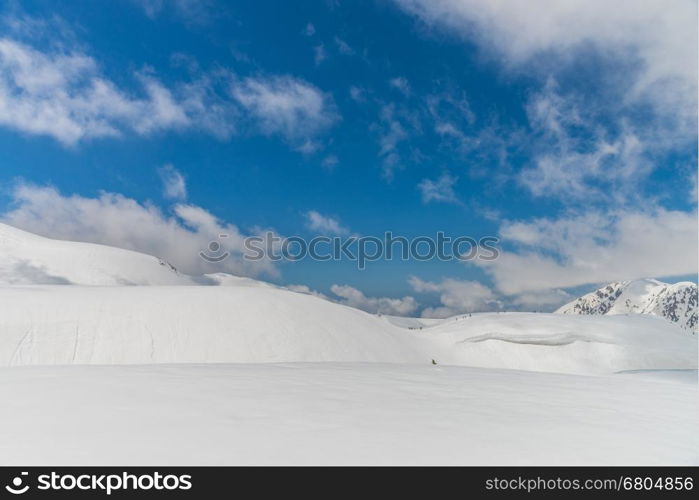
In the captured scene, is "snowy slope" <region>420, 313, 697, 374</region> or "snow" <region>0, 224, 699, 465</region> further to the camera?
"snowy slope" <region>420, 313, 697, 374</region>

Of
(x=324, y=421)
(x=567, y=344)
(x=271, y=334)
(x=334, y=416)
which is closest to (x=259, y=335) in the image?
(x=271, y=334)

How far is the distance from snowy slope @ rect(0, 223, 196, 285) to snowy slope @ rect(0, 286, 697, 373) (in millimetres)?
45290

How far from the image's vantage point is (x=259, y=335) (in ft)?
107

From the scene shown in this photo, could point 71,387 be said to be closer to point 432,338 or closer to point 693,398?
point 693,398

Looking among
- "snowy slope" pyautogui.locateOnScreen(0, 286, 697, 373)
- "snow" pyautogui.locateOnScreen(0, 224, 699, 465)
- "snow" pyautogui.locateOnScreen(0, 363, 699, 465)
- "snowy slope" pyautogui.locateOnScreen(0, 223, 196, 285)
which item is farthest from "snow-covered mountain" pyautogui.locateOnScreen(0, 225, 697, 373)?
"snow" pyautogui.locateOnScreen(0, 363, 699, 465)

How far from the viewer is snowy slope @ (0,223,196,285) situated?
71188 mm

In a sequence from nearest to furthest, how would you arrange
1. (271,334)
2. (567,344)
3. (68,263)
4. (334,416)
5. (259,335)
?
(334,416), (259,335), (271,334), (567,344), (68,263)

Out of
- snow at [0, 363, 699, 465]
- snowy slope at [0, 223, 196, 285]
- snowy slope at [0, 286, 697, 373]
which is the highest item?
snowy slope at [0, 223, 196, 285]

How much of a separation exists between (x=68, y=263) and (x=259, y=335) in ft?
214

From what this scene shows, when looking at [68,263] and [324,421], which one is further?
[68,263]

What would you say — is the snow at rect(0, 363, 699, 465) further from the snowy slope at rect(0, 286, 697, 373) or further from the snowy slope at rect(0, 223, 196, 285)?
the snowy slope at rect(0, 223, 196, 285)

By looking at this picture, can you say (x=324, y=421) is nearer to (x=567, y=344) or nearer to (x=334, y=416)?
(x=334, y=416)

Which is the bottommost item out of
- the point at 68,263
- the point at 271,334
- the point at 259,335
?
the point at 259,335
